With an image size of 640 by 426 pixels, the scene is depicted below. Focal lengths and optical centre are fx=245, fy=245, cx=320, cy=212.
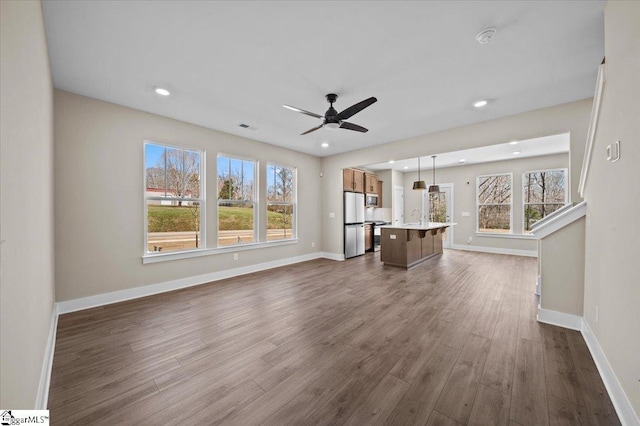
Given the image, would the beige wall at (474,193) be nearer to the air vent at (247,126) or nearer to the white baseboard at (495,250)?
the white baseboard at (495,250)

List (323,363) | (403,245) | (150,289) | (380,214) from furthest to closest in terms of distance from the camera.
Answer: (380,214) → (403,245) → (150,289) → (323,363)

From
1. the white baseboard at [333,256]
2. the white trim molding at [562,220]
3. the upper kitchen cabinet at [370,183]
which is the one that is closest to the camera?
the white trim molding at [562,220]

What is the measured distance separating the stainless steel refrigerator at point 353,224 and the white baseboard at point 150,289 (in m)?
2.04

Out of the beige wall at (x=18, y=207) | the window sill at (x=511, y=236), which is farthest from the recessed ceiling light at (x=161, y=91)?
the window sill at (x=511, y=236)

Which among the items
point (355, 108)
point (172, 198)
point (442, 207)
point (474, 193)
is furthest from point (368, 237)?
point (172, 198)

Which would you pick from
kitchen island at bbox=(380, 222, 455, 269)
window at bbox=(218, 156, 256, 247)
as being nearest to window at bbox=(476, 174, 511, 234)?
kitchen island at bbox=(380, 222, 455, 269)

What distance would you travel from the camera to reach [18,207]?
4.04ft

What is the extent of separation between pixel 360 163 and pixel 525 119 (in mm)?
3088

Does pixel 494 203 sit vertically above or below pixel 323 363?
above

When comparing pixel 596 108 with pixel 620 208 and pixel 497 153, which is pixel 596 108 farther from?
pixel 497 153

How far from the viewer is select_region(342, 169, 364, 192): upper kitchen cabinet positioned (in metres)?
6.74

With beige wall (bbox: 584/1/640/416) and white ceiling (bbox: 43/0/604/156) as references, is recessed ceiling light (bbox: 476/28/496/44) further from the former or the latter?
beige wall (bbox: 584/1/640/416)

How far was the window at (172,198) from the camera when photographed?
12.8ft

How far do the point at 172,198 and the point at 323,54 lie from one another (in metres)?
3.25
